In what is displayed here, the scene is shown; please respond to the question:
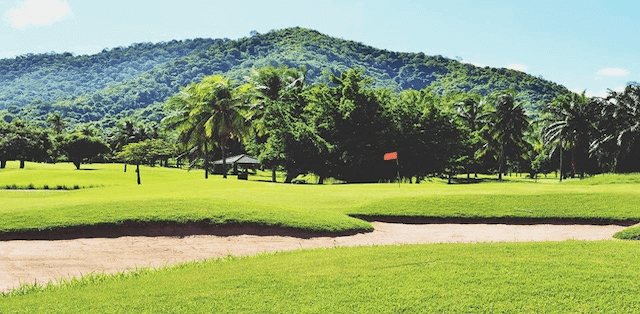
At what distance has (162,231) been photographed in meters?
→ 15.3

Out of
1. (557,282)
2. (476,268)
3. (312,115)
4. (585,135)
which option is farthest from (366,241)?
(585,135)

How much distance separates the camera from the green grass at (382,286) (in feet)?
21.6

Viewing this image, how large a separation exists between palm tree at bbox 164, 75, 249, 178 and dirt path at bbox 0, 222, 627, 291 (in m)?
36.3

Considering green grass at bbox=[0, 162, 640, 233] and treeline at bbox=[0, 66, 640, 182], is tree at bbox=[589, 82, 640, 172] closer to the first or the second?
treeline at bbox=[0, 66, 640, 182]

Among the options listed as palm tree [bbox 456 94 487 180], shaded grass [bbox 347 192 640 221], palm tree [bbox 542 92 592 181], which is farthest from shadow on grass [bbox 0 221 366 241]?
palm tree [bbox 456 94 487 180]

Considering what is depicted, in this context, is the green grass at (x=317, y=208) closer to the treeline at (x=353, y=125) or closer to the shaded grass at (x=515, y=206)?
the shaded grass at (x=515, y=206)

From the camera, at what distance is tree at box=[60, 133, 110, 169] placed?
86750mm

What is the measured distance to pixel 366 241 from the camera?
1507 cm

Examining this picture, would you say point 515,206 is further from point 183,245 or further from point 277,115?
point 277,115

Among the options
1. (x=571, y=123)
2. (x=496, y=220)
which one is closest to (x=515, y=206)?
(x=496, y=220)

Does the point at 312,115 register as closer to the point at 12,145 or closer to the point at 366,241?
the point at 366,241

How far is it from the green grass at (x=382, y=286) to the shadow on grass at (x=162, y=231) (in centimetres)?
531

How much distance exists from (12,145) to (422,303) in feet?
314

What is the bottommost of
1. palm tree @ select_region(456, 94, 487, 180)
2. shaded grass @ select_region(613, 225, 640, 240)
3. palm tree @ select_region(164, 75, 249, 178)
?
shaded grass @ select_region(613, 225, 640, 240)
